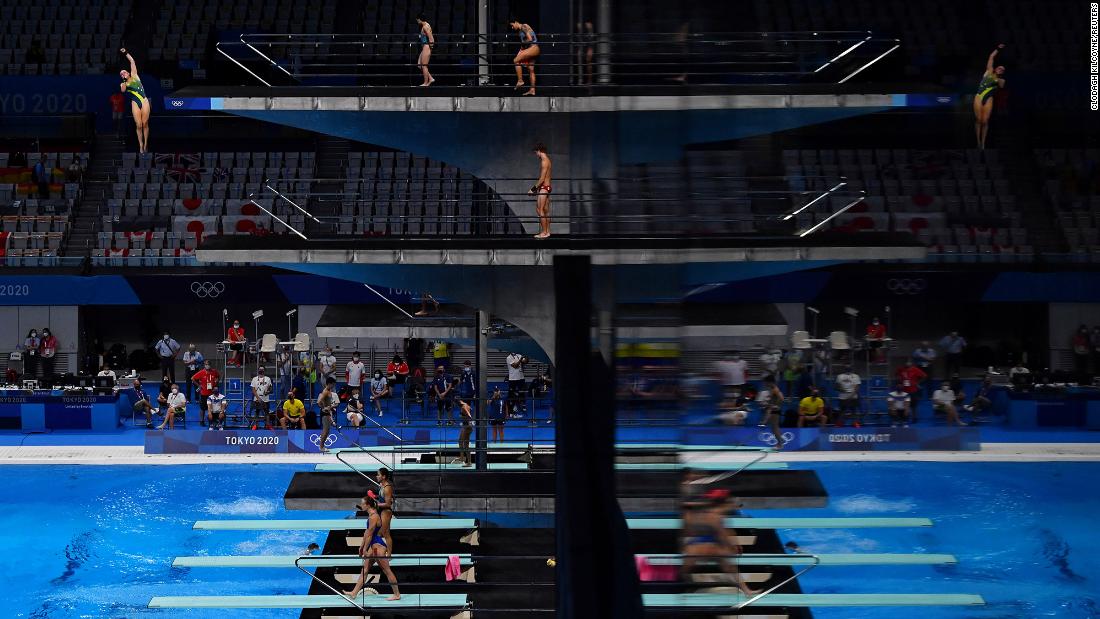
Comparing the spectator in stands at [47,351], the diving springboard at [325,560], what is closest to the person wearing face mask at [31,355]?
the spectator in stands at [47,351]

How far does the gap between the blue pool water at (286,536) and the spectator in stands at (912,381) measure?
193cm

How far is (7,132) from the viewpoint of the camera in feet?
112

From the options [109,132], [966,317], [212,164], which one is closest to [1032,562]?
[966,317]

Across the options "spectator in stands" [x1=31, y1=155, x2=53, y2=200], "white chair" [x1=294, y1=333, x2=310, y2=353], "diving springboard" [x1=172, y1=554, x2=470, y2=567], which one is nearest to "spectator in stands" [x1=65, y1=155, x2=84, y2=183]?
"spectator in stands" [x1=31, y1=155, x2=53, y2=200]

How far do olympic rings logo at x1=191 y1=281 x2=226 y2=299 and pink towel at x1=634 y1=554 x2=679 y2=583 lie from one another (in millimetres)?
28346

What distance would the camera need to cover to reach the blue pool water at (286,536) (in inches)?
603

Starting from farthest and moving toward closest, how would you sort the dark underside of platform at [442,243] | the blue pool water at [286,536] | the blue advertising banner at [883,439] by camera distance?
the blue advertising banner at [883,439] < the blue pool water at [286,536] < the dark underside of platform at [442,243]

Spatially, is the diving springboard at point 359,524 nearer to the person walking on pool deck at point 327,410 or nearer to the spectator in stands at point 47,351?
the person walking on pool deck at point 327,410

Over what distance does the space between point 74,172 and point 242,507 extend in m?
16.1

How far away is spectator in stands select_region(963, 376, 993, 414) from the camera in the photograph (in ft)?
83.2

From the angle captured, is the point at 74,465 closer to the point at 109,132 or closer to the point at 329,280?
the point at 329,280

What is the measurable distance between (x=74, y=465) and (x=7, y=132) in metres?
15.3

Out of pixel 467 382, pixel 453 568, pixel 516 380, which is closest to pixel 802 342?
pixel 516 380

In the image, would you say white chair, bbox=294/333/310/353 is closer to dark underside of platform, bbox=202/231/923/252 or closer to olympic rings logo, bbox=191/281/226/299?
olympic rings logo, bbox=191/281/226/299
